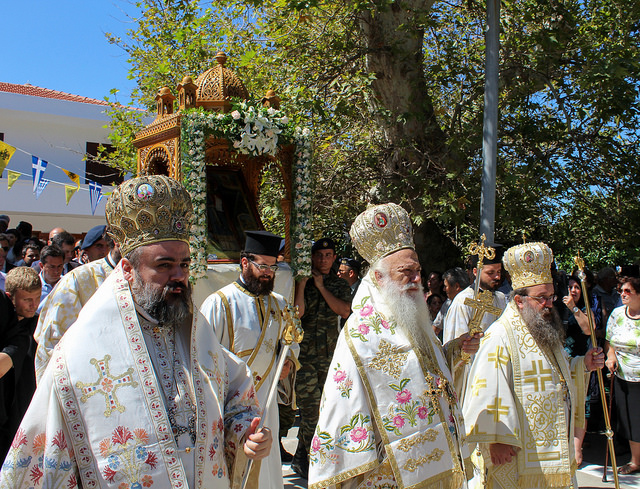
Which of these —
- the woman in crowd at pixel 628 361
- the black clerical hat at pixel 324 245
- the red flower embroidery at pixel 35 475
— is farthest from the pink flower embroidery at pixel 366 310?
the woman in crowd at pixel 628 361

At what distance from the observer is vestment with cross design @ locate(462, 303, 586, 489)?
4215mm

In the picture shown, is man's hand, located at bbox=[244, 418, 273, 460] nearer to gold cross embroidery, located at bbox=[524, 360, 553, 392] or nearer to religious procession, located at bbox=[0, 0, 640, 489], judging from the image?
religious procession, located at bbox=[0, 0, 640, 489]

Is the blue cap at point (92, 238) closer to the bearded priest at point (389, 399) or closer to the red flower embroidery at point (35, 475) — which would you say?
the bearded priest at point (389, 399)

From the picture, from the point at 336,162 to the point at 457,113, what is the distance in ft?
6.79

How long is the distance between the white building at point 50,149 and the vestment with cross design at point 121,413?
20.3m

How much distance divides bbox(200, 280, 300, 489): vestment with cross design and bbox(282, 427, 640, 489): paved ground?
1.39 metres

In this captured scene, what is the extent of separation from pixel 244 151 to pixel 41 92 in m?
23.9


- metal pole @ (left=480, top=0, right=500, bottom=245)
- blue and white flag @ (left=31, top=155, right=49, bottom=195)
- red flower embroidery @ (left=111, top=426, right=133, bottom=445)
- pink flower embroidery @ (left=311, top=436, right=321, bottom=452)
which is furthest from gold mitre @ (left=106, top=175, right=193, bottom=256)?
blue and white flag @ (left=31, top=155, right=49, bottom=195)

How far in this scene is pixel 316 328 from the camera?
6.48m

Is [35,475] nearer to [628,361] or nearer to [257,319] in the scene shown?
[257,319]

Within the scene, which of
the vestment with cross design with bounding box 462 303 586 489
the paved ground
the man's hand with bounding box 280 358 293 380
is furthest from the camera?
the paved ground

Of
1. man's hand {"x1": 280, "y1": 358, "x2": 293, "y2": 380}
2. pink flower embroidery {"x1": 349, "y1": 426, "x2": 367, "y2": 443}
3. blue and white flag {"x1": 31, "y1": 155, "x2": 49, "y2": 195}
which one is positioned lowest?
pink flower embroidery {"x1": 349, "y1": 426, "x2": 367, "y2": 443}

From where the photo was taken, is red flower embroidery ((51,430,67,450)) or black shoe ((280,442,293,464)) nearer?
A: red flower embroidery ((51,430,67,450))

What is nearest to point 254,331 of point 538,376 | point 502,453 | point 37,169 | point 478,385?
point 478,385
